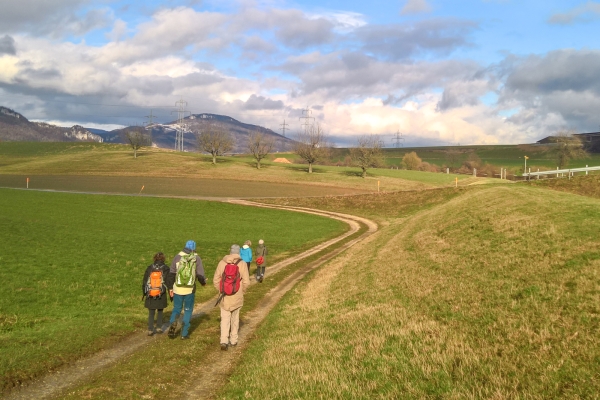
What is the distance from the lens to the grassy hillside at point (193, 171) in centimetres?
10412

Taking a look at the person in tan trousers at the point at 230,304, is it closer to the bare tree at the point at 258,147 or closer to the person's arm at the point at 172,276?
the person's arm at the point at 172,276

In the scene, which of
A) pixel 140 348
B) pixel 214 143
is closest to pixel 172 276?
pixel 140 348

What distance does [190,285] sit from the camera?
1412 centimetres

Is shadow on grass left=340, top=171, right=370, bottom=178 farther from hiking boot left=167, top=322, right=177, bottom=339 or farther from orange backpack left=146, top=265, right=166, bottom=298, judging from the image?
hiking boot left=167, top=322, right=177, bottom=339

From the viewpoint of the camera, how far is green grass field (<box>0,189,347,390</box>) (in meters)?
13.8

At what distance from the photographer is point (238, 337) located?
14.8 metres

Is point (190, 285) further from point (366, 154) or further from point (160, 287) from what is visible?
point (366, 154)

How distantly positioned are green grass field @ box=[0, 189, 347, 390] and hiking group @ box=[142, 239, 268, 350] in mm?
2004

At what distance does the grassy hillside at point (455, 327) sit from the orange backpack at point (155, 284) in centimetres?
354

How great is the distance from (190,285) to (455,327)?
793cm

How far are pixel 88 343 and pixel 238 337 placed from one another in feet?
14.9

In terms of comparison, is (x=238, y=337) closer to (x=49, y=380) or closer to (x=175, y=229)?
(x=49, y=380)

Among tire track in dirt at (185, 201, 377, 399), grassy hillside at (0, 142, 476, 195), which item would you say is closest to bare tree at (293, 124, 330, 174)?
grassy hillside at (0, 142, 476, 195)

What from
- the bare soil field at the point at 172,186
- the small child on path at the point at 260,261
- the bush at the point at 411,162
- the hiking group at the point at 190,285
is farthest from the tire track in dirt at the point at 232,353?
the bush at the point at 411,162
